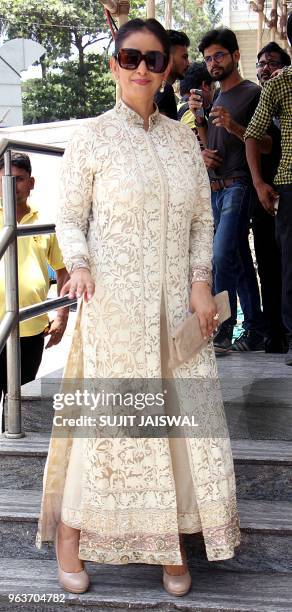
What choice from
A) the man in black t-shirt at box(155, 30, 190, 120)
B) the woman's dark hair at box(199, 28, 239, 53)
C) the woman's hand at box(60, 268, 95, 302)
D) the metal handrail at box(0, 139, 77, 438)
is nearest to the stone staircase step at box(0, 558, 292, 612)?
the metal handrail at box(0, 139, 77, 438)

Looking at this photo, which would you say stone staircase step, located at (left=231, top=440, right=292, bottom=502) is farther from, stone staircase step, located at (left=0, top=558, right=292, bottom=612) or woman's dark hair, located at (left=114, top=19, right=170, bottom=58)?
woman's dark hair, located at (left=114, top=19, right=170, bottom=58)

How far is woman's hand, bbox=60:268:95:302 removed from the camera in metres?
2.56

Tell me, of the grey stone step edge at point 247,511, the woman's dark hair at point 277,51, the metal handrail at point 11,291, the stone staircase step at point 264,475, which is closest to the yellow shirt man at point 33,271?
the metal handrail at point 11,291

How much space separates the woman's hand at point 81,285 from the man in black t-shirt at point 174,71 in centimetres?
242

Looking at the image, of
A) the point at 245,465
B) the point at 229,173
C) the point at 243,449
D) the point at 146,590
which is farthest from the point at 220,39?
the point at 146,590

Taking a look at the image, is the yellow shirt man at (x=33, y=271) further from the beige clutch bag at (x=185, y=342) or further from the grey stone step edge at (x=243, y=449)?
the beige clutch bag at (x=185, y=342)

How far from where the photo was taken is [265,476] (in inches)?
128

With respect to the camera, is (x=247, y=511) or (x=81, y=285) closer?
(x=81, y=285)

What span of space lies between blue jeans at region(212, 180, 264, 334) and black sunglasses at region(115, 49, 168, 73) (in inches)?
90.1

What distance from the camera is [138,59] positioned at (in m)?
2.62

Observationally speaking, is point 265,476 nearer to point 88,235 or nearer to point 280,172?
point 88,235

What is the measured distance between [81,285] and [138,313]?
20cm

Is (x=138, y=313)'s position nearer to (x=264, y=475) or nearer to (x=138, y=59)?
(x=138, y=59)

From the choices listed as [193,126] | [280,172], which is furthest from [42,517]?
[193,126]
